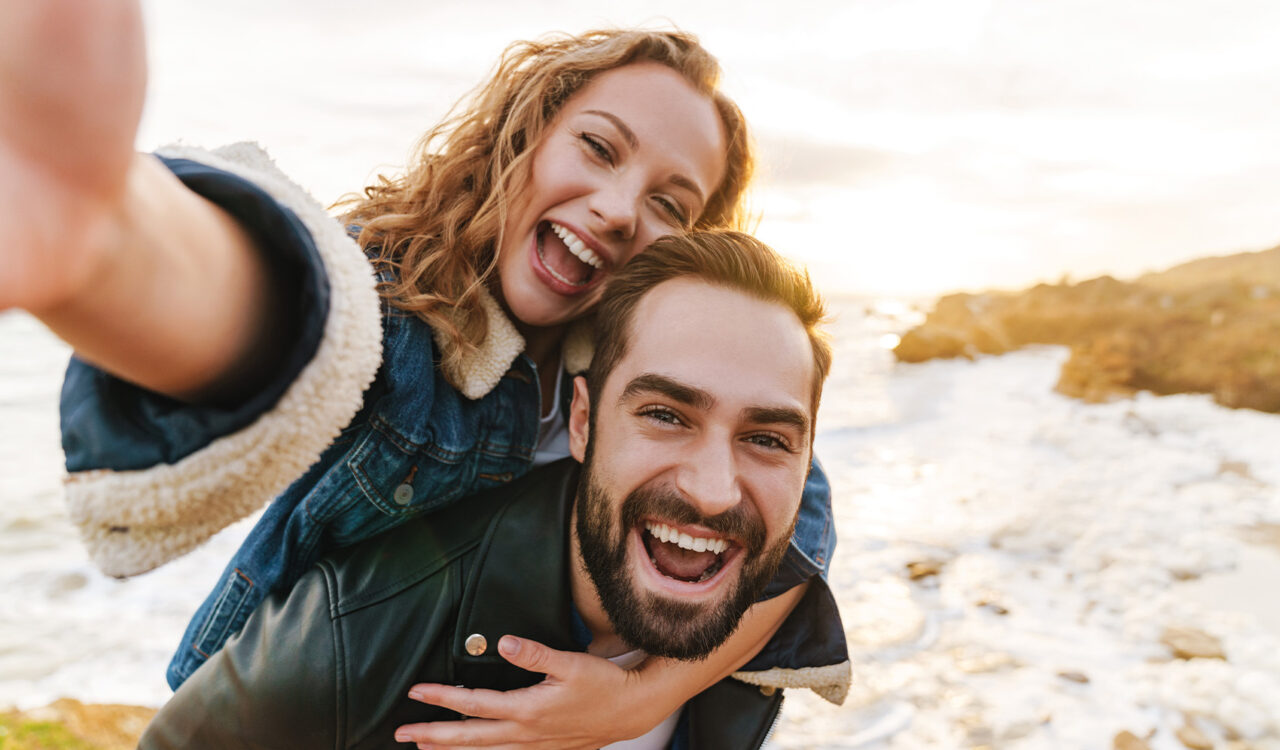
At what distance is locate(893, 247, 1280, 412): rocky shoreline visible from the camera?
10.5 m

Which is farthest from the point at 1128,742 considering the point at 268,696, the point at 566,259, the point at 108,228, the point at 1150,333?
the point at 1150,333

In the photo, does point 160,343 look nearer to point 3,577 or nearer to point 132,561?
point 132,561

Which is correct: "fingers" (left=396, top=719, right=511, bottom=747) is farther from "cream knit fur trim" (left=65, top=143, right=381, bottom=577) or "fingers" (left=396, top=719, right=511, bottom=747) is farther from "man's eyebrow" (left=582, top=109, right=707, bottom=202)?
"man's eyebrow" (left=582, top=109, right=707, bottom=202)

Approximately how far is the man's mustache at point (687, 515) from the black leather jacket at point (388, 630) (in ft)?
0.82

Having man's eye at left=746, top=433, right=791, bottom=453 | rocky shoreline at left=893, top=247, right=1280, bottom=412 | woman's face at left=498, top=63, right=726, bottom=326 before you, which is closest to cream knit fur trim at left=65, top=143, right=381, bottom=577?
man's eye at left=746, top=433, right=791, bottom=453

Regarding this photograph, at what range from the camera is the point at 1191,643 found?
13.7 ft

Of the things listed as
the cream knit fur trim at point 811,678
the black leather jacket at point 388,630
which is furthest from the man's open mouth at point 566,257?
the cream knit fur trim at point 811,678

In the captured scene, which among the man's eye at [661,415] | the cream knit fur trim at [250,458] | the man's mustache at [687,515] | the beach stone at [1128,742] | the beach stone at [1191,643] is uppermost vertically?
the cream knit fur trim at [250,458]

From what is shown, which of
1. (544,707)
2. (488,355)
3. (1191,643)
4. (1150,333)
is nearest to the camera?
(544,707)

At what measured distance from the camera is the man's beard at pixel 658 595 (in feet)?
5.60

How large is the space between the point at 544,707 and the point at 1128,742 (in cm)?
328

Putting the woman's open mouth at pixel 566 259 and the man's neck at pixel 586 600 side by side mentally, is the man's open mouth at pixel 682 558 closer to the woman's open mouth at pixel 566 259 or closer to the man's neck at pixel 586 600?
the man's neck at pixel 586 600

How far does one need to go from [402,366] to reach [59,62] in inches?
43.5

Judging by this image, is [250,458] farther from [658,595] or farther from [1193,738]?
[1193,738]
